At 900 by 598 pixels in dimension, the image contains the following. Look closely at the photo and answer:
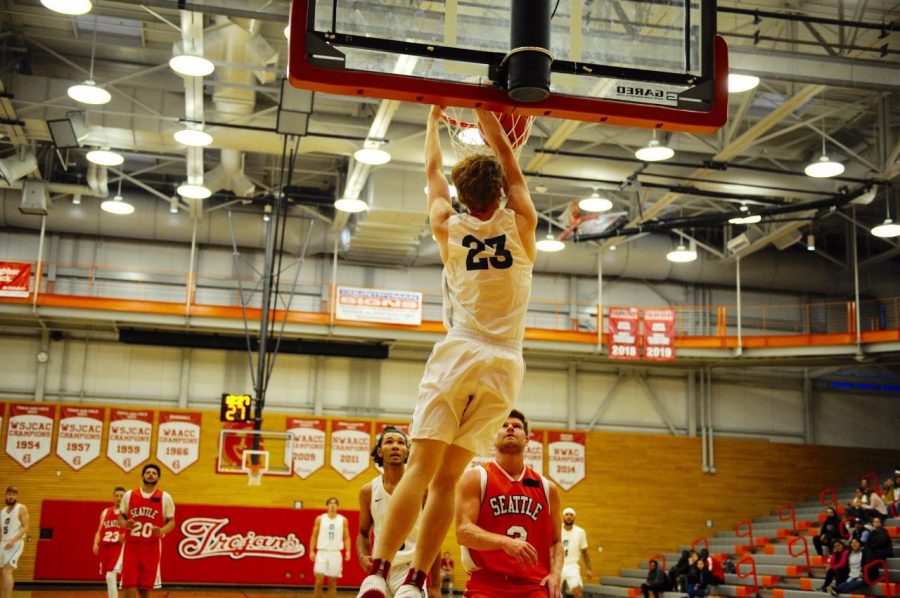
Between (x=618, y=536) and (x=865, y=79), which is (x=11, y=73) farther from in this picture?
(x=618, y=536)

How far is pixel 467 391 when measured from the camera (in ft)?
14.2

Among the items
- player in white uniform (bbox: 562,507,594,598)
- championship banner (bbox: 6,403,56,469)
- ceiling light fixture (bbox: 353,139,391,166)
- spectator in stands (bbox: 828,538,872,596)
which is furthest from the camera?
championship banner (bbox: 6,403,56,469)

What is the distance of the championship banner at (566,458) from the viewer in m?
25.9

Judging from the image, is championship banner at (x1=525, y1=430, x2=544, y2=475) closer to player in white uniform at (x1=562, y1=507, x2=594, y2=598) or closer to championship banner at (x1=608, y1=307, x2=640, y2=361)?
championship banner at (x1=608, y1=307, x2=640, y2=361)

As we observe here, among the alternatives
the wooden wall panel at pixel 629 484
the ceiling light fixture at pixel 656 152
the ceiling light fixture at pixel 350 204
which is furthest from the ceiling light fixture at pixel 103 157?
the ceiling light fixture at pixel 656 152

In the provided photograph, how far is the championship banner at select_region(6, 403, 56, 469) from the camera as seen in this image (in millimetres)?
23391

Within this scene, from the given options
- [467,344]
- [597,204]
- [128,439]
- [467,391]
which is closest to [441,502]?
[467,391]

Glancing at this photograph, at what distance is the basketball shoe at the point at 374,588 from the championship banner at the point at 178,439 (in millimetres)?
21125

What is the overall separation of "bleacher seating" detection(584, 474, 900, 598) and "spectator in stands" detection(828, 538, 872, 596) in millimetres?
161

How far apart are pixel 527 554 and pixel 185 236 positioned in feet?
79.0

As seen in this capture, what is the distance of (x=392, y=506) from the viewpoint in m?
4.17

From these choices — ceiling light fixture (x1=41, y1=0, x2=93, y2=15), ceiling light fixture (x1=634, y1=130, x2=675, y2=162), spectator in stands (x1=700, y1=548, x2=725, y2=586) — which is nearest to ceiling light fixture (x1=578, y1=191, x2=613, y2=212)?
ceiling light fixture (x1=634, y1=130, x2=675, y2=162)

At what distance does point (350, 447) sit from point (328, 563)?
7.72 meters

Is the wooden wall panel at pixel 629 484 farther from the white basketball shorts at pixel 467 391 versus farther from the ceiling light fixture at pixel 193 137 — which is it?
the white basketball shorts at pixel 467 391
